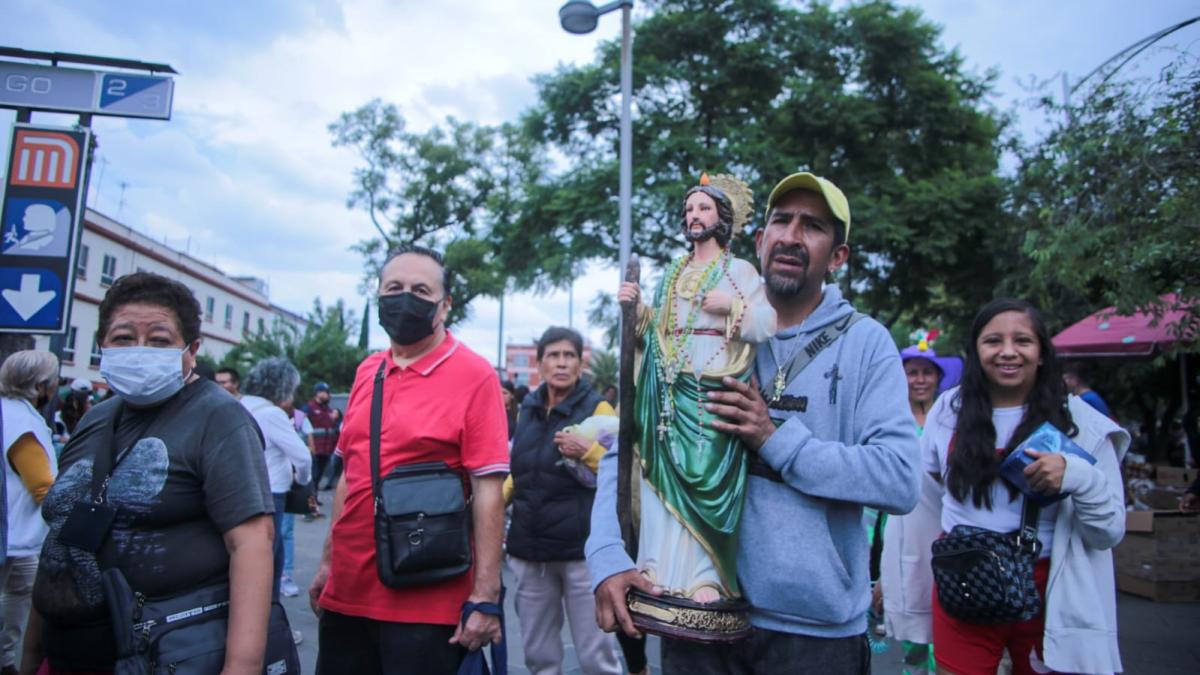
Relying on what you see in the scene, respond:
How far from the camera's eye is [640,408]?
6.45ft

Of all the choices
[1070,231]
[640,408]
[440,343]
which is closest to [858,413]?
[640,408]

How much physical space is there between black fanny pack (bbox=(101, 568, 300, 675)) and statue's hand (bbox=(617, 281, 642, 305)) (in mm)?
1535

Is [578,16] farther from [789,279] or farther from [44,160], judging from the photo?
[789,279]

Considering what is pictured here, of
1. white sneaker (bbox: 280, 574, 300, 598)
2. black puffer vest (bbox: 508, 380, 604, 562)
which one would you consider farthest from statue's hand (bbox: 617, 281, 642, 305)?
white sneaker (bbox: 280, 574, 300, 598)

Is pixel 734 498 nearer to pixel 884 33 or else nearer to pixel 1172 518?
pixel 1172 518

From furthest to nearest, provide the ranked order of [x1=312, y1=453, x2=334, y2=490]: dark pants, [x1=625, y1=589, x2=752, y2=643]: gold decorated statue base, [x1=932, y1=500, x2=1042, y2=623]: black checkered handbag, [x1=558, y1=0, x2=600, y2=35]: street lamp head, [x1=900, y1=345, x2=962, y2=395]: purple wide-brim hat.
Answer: [x1=312, y1=453, x2=334, y2=490]: dark pants → [x1=558, y1=0, x2=600, y2=35]: street lamp head → [x1=900, y1=345, x2=962, y2=395]: purple wide-brim hat → [x1=932, y1=500, x2=1042, y2=623]: black checkered handbag → [x1=625, y1=589, x2=752, y2=643]: gold decorated statue base

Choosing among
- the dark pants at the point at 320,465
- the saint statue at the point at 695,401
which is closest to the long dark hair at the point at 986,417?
the saint statue at the point at 695,401

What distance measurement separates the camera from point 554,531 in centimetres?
448

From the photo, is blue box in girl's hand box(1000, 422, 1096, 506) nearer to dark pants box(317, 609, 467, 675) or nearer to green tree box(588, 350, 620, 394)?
dark pants box(317, 609, 467, 675)

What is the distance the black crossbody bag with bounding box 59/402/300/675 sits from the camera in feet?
6.84

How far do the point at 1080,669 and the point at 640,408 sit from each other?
75.4 inches

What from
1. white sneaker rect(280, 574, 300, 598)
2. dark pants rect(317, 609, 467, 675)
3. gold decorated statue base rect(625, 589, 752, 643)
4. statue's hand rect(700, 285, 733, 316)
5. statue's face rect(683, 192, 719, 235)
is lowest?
white sneaker rect(280, 574, 300, 598)

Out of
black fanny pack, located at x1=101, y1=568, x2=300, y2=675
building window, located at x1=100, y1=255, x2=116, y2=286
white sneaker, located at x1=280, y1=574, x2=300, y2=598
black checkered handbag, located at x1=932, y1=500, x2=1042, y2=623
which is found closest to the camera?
black fanny pack, located at x1=101, y1=568, x2=300, y2=675

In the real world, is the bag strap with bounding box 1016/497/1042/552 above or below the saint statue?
below
